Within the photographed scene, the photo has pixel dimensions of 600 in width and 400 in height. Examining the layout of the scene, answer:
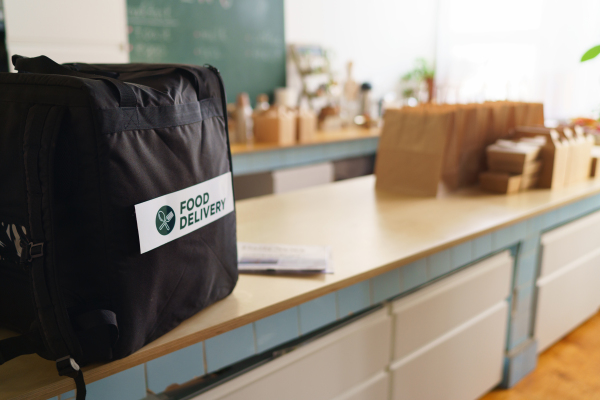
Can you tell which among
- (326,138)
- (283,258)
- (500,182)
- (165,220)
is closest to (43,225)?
→ (165,220)

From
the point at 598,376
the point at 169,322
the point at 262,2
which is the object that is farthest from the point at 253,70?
the point at 169,322

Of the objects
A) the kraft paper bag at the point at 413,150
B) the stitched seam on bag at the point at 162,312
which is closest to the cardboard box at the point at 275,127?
the kraft paper bag at the point at 413,150

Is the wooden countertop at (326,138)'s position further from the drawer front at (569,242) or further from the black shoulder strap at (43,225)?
the black shoulder strap at (43,225)

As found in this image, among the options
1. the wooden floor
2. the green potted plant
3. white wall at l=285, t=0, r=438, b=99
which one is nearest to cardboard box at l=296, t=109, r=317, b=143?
white wall at l=285, t=0, r=438, b=99

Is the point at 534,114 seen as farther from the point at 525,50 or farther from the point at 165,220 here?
the point at 525,50

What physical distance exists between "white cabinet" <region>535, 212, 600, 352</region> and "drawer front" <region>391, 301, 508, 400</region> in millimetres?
301

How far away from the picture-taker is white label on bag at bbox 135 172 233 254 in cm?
75

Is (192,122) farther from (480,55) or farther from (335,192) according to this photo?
(480,55)

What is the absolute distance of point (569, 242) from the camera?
1.99 m

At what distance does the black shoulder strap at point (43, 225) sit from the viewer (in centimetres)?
67

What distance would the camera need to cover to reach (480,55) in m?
5.55

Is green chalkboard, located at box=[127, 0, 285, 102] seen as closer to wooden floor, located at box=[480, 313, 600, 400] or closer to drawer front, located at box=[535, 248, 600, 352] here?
drawer front, located at box=[535, 248, 600, 352]

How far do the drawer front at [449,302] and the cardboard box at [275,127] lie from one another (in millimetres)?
1980

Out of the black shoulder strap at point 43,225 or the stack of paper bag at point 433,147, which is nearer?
the black shoulder strap at point 43,225
